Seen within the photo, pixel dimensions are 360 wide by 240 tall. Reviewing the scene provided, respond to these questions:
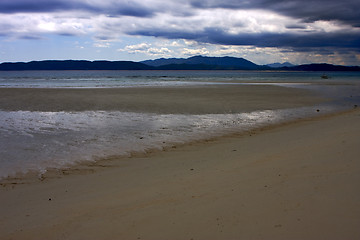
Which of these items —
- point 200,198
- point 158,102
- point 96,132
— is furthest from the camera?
point 158,102

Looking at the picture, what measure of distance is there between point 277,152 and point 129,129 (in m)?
6.28

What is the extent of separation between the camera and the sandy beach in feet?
13.1

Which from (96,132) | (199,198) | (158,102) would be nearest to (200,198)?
(199,198)

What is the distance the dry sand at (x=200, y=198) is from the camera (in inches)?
157

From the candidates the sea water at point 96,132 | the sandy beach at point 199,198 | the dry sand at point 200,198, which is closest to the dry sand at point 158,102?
the sea water at point 96,132

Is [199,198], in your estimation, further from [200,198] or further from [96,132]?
[96,132]

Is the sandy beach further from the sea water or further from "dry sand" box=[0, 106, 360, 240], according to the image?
the sea water

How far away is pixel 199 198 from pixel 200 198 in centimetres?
2

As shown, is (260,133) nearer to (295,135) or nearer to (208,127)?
(295,135)

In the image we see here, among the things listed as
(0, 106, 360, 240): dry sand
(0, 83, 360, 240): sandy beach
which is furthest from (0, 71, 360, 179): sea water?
(0, 106, 360, 240): dry sand

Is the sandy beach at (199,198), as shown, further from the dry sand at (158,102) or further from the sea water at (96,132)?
the dry sand at (158,102)

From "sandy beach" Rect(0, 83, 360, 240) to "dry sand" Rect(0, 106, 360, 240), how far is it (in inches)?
0.6

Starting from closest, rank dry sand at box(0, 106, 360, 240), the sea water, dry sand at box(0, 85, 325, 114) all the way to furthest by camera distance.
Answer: dry sand at box(0, 106, 360, 240) → the sea water → dry sand at box(0, 85, 325, 114)

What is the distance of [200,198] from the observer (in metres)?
4.99
